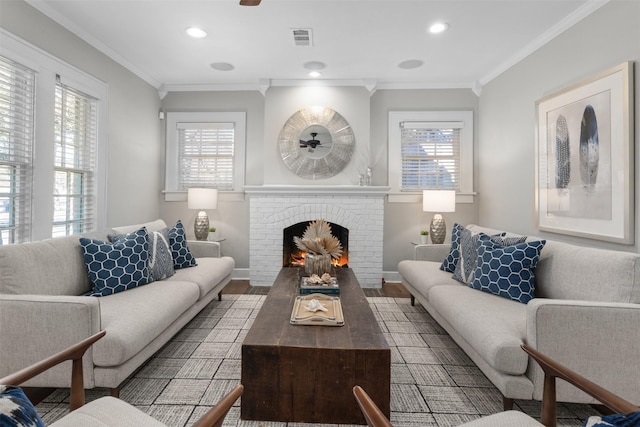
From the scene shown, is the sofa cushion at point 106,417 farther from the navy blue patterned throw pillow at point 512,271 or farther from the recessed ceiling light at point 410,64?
the recessed ceiling light at point 410,64

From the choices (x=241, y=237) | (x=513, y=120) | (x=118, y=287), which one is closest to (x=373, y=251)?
(x=241, y=237)

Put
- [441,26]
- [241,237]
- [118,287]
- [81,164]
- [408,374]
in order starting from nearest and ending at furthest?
[408,374] → [118,287] → [441,26] → [81,164] → [241,237]

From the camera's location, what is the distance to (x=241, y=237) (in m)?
4.52

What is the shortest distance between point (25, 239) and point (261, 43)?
264 cm

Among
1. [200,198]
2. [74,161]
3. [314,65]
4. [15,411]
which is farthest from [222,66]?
[15,411]

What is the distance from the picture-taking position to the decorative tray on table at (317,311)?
1.87 metres

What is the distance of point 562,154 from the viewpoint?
2832 millimetres

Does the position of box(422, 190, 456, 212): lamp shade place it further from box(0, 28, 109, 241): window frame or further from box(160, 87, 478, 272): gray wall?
box(0, 28, 109, 241): window frame

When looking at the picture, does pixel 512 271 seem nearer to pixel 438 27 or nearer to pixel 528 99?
pixel 528 99

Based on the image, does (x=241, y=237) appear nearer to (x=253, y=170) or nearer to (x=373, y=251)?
(x=253, y=170)

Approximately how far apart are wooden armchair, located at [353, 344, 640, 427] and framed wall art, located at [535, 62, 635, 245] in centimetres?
164

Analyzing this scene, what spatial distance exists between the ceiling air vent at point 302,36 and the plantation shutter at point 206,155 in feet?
5.44

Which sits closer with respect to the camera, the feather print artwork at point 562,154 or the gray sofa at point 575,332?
the gray sofa at point 575,332

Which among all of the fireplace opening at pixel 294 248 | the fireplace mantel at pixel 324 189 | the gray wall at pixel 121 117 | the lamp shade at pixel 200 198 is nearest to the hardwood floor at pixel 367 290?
the fireplace opening at pixel 294 248
